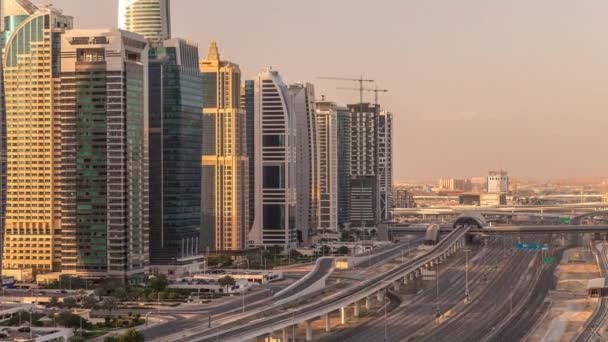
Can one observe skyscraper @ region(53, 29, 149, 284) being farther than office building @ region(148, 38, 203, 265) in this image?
No

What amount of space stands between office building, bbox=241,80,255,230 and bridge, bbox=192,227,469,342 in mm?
32025

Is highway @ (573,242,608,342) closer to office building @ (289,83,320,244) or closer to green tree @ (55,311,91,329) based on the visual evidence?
green tree @ (55,311,91,329)

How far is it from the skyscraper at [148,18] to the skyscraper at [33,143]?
2234 centimetres

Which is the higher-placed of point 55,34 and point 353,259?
point 55,34

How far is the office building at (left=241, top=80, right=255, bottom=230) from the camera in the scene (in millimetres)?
173125

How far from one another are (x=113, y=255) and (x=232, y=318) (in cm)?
3208

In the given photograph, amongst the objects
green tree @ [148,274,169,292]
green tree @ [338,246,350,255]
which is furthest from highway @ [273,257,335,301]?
green tree @ [338,246,350,255]

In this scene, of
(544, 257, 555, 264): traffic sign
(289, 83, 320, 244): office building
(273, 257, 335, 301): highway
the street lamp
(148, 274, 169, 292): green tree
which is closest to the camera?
(273, 257, 335, 301): highway

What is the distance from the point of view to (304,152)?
618 ft

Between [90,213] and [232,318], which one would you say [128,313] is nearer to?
[232,318]

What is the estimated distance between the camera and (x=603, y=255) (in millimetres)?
150000

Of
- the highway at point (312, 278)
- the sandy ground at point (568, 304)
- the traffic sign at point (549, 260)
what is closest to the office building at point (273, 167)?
the highway at point (312, 278)

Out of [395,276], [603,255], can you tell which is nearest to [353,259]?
[395,276]

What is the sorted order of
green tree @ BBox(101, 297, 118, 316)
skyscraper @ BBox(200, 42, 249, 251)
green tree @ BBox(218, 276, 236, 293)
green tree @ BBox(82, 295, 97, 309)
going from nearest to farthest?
green tree @ BBox(101, 297, 118, 316)
green tree @ BBox(82, 295, 97, 309)
green tree @ BBox(218, 276, 236, 293)
skyscraper @ BBox(200, 42, 249, 251)
